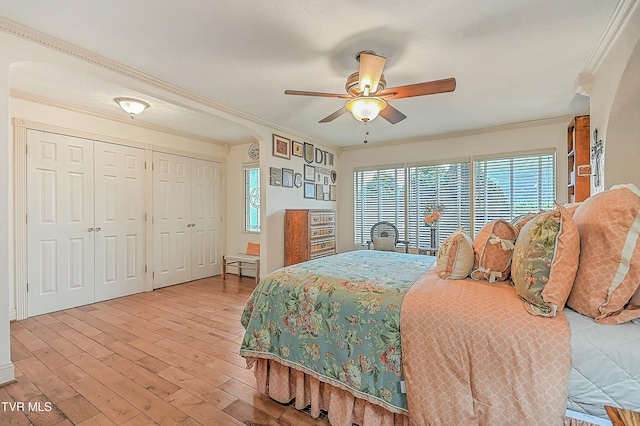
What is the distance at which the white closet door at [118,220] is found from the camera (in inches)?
154

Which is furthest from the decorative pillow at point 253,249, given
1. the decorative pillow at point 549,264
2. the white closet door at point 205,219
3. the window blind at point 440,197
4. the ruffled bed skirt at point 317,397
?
the decorative pillow at point 549,264

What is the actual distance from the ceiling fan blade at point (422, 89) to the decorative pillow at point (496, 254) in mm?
1042

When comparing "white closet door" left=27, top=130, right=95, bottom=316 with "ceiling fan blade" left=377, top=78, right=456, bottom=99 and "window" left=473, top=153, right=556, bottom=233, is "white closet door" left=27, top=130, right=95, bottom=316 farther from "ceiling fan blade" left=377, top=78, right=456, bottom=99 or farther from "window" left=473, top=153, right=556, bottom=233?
"window" left=473, top=153, right=556, bottom=233

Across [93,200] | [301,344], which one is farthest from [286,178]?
[301,344]

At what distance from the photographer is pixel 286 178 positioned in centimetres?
458

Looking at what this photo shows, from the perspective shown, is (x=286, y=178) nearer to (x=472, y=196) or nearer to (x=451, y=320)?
(x=472, y=196)

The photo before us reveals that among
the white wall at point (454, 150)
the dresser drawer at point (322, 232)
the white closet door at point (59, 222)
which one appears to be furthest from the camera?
the dresser drawer at point (322, 232)

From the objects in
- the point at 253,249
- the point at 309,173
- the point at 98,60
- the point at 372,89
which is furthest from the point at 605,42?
the point at 253,249

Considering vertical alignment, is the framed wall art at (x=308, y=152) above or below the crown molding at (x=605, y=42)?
below

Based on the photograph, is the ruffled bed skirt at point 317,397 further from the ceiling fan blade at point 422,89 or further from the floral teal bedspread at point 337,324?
the ceiling fan blade at point 422,89

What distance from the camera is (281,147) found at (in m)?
4.46

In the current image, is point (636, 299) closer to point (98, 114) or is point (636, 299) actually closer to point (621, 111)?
point (621, 111)

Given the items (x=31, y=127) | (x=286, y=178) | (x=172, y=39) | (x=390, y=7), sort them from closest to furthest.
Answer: (x=390, y=7)
(x=172, y=39)
(x=31, y=127)
(x=286, y=178)

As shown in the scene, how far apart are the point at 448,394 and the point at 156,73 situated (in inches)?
127
